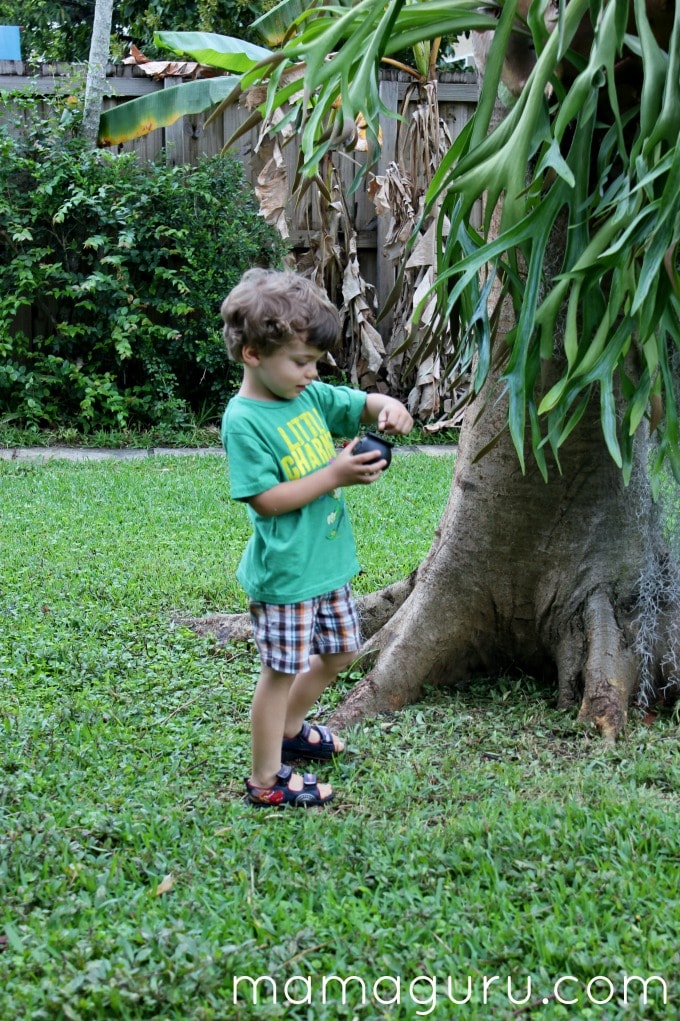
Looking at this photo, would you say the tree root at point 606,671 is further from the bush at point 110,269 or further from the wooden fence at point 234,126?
the wooden fence at point 234,126

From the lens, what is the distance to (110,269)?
860 centimetres

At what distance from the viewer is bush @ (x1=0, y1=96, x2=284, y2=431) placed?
838cm

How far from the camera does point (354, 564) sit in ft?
10.6

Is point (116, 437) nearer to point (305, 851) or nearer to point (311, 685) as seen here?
point (311, 685)

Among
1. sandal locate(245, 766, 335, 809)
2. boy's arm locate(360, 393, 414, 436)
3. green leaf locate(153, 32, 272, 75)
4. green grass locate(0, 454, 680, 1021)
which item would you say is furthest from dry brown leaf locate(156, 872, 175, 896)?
green leaf locate(153, 32, 272, 75)

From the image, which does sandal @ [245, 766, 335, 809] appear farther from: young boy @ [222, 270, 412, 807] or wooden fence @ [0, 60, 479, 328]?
wooden fence @ [0, 60, 479, 328]

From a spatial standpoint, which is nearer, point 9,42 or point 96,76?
point 96,76

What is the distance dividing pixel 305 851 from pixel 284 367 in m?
1.29

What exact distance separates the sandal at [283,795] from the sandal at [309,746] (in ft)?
0.84

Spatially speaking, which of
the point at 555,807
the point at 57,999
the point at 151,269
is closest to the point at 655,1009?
the point at 555,807

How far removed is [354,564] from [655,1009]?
146 centimetres

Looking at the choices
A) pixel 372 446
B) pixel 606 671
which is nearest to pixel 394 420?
pixel 372 446

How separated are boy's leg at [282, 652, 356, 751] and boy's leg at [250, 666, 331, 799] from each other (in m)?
0.13

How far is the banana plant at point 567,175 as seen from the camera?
Answer: 2.82m
